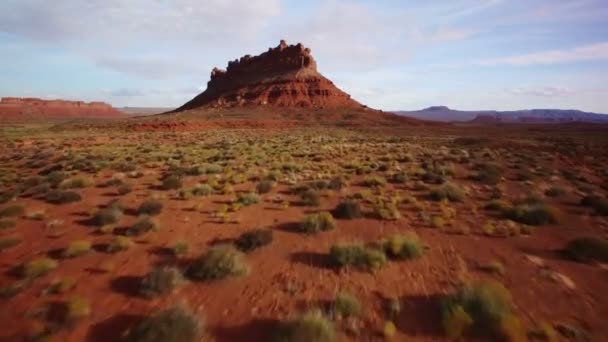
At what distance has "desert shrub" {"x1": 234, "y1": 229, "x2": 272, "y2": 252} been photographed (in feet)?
27.3

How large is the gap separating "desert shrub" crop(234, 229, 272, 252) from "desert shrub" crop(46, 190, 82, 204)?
7.59m

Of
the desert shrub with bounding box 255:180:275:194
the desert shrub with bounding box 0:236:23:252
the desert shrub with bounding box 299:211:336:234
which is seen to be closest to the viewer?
the desert shrub with bounding box 0:236:23:252

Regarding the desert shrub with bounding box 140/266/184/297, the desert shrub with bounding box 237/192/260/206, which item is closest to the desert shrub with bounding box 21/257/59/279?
the desert shrub with bounding box 140/266/184/297

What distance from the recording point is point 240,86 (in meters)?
106

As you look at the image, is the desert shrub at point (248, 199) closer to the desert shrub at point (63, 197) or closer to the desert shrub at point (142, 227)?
the desert shrub at point (142, 227)

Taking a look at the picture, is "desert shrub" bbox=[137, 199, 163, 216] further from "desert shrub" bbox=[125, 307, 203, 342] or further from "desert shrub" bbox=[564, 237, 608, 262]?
"desert shrub" bbox=[564, 237, 608, 262]

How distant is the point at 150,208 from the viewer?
10.9 m

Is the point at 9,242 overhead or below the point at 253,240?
below

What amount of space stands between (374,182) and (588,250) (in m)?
7.72

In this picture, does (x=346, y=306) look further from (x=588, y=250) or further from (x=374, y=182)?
(x=374, y=182)

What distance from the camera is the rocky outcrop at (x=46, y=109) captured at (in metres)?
132

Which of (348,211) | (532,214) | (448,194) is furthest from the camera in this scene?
(448,194)

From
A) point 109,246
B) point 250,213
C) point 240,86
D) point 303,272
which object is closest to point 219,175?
point 250,213

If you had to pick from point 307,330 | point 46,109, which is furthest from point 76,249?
point 46,109
